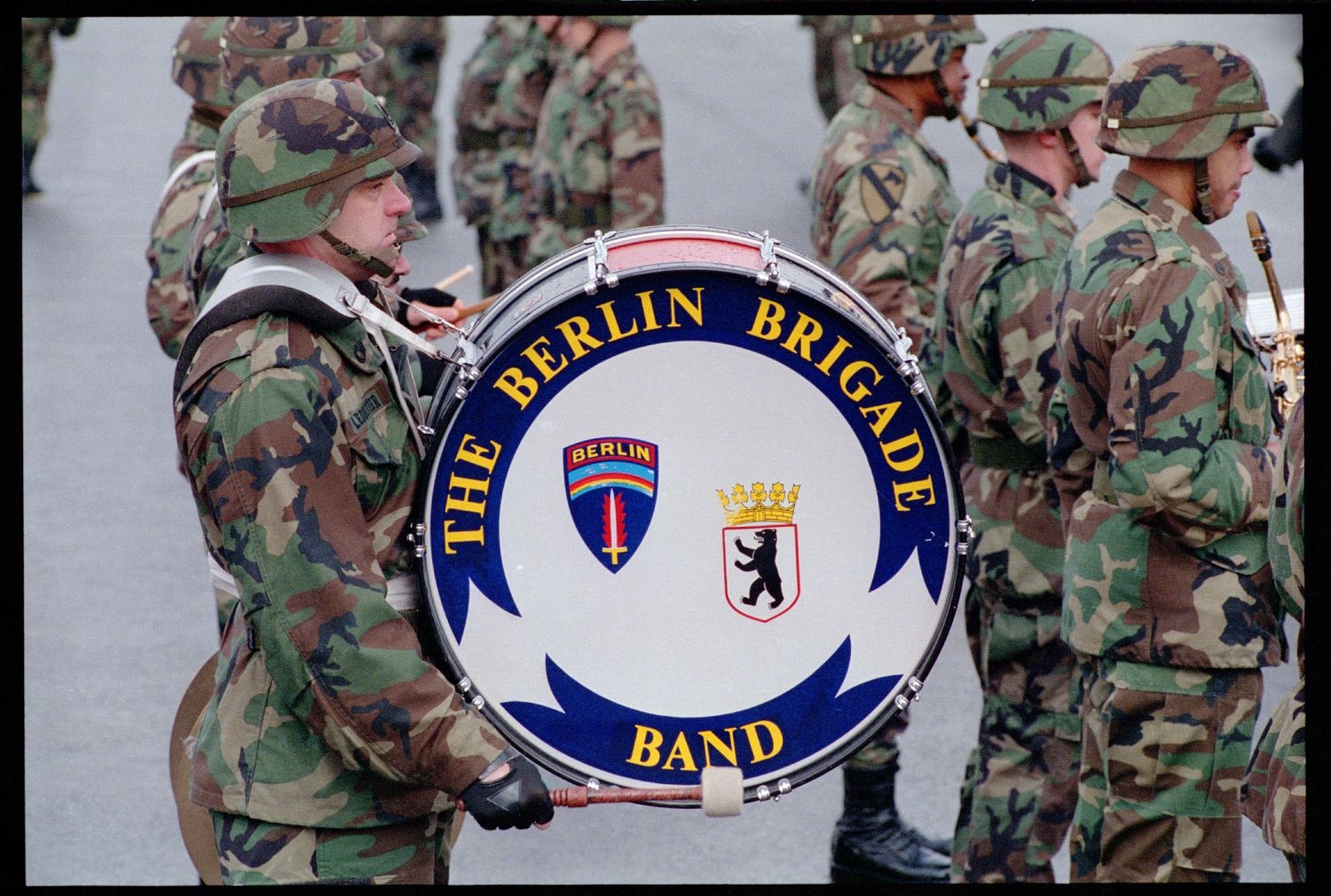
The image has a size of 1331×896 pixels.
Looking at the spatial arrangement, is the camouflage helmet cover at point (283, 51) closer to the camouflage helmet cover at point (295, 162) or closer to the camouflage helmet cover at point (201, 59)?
the camouflage helmet cover at point (201, 59)

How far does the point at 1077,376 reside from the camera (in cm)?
394

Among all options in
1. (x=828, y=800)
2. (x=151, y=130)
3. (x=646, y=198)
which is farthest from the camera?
(x=151, y=130)

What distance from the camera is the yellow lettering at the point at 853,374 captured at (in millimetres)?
3148

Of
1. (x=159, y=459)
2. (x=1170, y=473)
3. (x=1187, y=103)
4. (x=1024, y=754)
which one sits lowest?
(x=159, y=459)

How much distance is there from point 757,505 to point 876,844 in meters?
2.19

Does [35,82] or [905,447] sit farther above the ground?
[905,447]

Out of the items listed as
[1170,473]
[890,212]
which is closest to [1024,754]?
[1170,473]

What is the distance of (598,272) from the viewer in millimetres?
3082

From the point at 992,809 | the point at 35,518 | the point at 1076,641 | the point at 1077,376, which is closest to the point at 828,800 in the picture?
the point at 992,809

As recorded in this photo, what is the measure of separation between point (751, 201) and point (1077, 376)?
7672 millimetres

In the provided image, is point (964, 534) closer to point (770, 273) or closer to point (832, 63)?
point (770, 273)

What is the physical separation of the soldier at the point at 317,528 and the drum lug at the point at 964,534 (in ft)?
2.78

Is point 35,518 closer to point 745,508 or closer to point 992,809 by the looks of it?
point 992,809

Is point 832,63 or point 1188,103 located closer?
point 1188,103
